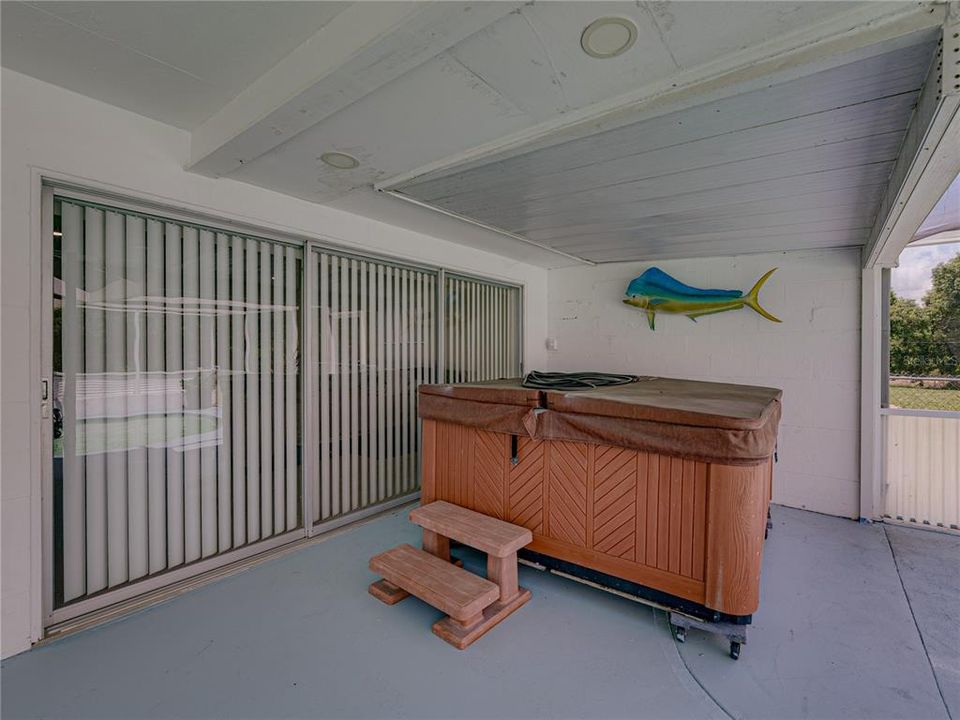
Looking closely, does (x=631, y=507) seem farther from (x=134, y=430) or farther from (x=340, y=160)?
(x=134, y=430)

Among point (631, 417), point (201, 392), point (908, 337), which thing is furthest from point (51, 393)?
point (908, 337)

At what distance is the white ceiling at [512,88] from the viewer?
1.42m

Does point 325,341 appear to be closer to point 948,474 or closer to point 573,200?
point 573,200

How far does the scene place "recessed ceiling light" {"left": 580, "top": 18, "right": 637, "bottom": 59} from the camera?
4.63ft

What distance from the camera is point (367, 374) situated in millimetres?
3725

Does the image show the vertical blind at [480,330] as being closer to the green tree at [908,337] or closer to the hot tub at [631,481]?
the hot tub at [631,481]

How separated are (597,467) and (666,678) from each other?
947 millimetres

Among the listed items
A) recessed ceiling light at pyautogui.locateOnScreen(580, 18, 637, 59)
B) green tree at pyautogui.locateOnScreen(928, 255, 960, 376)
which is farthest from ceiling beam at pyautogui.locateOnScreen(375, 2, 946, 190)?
green tree at pyautogui.locateOnScreen(928, 255, 960, 376)

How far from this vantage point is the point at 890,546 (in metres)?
3.33

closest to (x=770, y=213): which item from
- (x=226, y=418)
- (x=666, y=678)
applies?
(x=666, y=678)

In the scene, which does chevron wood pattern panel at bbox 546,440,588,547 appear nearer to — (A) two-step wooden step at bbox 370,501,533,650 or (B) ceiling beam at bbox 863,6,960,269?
(A) two-step wooden step at bbox 370,501,533,650

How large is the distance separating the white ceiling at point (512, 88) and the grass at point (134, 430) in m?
1.43

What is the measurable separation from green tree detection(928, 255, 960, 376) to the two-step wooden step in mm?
3850

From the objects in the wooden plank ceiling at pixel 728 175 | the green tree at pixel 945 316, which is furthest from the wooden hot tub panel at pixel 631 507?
the green tree at pixel 945 316
